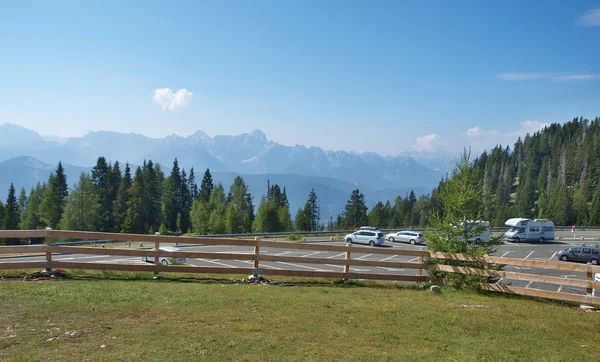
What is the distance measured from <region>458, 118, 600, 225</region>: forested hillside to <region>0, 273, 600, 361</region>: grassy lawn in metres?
84.1

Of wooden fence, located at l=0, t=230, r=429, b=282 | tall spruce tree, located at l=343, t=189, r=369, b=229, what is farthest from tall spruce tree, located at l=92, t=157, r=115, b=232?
wooden fence, located at l=0, t=230, r=429, b=282

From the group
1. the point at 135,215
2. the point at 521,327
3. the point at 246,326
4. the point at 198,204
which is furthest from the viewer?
the point at 198,204

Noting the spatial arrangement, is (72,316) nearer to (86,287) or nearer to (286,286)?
(86,287)

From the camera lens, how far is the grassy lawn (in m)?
5.62

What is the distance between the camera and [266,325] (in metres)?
6.99

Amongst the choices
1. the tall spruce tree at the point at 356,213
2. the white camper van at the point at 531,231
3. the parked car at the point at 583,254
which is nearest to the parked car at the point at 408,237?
the white camper van at the point at 531,231

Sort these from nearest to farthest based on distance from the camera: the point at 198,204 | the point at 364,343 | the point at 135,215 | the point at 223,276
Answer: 1. the point at 364,343
2. the point at 223,276
3. the point at 135,215
4. the point at 198,204

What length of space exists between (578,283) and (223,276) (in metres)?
9.24

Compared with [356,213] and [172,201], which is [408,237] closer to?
[172,201]

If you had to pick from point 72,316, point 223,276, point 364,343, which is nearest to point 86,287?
point 72,316

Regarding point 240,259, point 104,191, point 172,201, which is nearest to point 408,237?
point 240,259

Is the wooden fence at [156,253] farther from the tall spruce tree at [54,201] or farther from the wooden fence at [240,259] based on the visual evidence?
the tall spruce tree at [54,201]

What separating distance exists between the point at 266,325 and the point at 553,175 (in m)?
173

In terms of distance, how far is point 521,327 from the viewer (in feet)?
24.8
